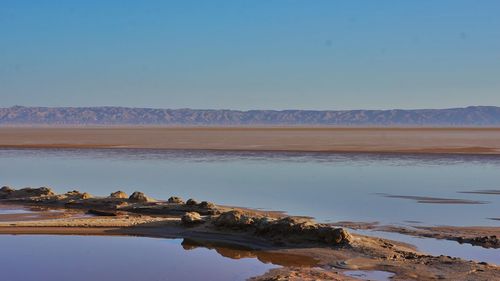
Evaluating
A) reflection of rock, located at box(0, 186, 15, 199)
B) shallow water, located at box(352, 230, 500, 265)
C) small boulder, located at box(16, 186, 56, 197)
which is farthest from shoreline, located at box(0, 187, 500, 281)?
reflection of rock, located at box(0, 186, 15, 199)

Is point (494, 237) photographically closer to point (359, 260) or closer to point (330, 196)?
point (359, 260)

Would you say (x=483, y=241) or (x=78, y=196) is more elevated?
(x=78, y=196)

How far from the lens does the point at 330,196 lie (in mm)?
19578

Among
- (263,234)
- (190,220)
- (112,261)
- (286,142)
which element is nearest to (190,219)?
(190,220)

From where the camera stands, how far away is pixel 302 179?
24.6 meters

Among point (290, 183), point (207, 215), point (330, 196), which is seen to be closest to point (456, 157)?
point (290, 183)

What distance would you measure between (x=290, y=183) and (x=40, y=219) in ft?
32.5

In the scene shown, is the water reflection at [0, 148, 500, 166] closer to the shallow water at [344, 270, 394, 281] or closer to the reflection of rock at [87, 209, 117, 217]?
the reflection of rock at [87, 209, 117, 217]

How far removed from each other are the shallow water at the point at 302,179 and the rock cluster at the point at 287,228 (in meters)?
2.85

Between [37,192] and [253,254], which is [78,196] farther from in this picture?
[253,254]

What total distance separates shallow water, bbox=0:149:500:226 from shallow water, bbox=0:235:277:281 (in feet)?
15.0

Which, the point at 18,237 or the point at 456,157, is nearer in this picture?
the point at 18,237

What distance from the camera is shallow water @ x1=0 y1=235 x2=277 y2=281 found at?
1062 centimetres

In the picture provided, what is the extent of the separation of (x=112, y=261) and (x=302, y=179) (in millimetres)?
13726
